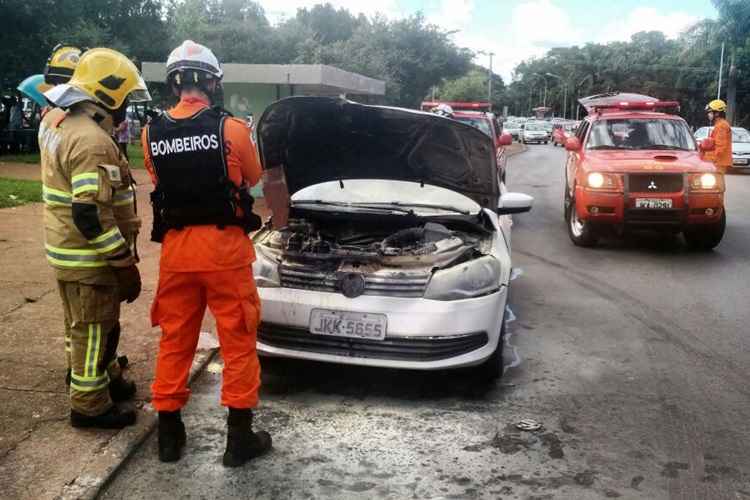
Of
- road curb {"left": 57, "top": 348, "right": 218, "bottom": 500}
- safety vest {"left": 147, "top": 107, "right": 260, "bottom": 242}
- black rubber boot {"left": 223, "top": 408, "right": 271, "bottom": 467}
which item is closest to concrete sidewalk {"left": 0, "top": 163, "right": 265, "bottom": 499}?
road curb {"left": 57, "top": 348, "right": 218, "bottom": 500}

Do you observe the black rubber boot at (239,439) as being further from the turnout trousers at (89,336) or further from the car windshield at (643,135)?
the car windshield at (643,135)

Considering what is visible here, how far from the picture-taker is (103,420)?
13.0 ft

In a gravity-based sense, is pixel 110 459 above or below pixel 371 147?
below

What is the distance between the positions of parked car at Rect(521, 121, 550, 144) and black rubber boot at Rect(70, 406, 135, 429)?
41848mm

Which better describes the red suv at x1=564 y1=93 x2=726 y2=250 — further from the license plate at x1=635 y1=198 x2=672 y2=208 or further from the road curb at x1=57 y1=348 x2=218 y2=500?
the road curb at x1=57 y1=348 x2=218 y2=500

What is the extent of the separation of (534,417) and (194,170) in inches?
93.3

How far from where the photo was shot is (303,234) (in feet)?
17.0

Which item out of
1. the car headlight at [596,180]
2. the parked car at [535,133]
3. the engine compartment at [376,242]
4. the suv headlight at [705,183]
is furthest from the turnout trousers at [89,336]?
the parked car at [535,133]

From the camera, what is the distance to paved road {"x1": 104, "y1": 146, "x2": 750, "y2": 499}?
140 inches

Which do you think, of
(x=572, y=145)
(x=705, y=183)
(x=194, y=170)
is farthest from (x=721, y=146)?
(x=194, y=170)

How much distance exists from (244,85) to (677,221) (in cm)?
828

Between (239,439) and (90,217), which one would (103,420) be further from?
(90,217)

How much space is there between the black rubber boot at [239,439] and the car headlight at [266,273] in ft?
3.62

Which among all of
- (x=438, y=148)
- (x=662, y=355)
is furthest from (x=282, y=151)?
(x=662, y=355)
